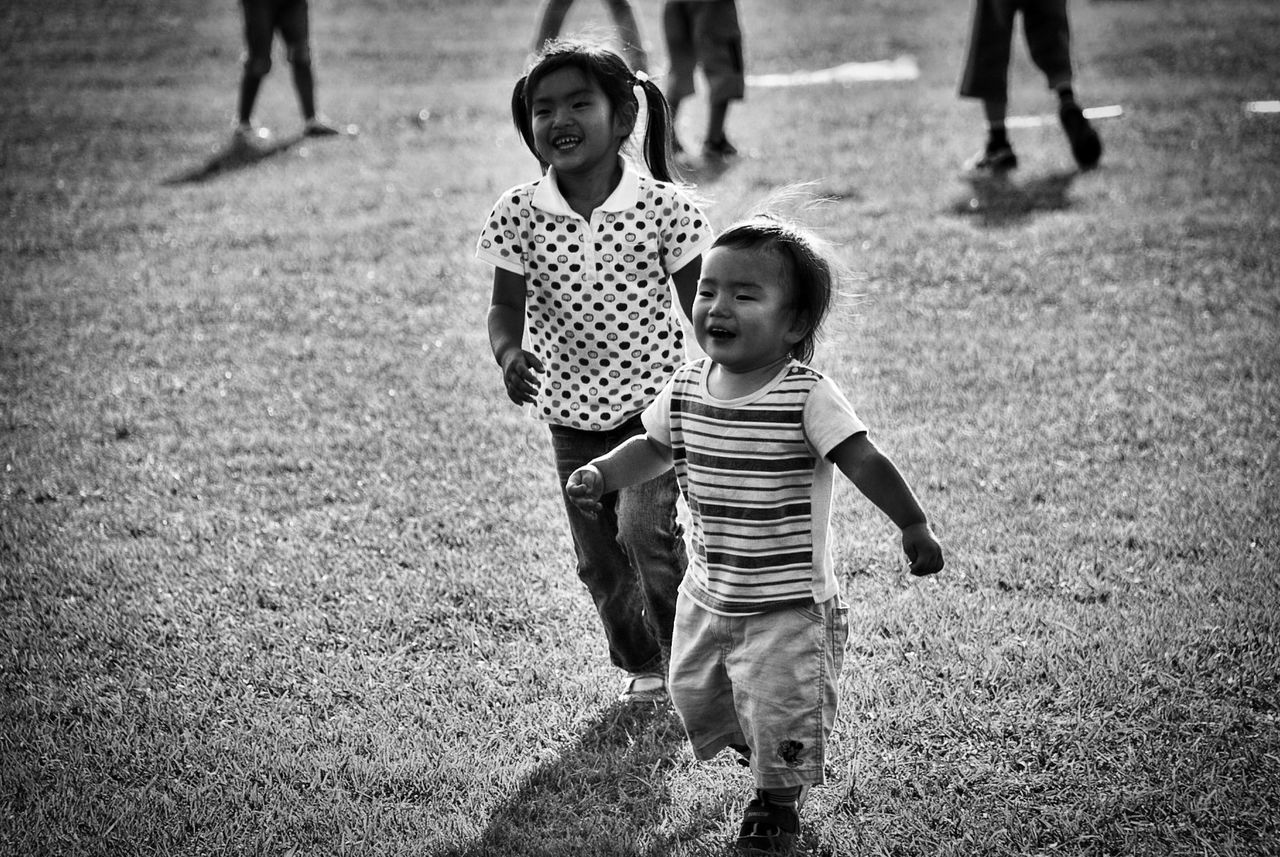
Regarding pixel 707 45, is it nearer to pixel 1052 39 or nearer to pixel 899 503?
pixel 1052 39

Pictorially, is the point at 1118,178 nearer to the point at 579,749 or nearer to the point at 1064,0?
the point at 1064,0

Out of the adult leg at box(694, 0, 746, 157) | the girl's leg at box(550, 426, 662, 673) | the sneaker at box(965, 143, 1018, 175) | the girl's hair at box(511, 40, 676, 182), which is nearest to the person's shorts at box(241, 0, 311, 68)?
the adult leg at box(694, 0, 746, 157)

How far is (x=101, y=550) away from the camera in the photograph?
420 cm

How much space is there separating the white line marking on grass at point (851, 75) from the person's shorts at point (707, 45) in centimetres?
305

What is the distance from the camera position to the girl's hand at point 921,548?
92.8 inches

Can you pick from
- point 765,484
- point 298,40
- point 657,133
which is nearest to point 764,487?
point 765,484

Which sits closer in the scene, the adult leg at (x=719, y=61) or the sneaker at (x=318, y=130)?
the adult leg at (x=719, y=61)

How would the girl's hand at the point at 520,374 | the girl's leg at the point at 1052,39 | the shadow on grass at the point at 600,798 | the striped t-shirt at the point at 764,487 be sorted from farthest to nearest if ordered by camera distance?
1. the girl's leg at the point at 1052,39
2. the girl's hand at the point at 520,374
3. the shadow on grass at the point at 600,798
4. the striped t-shirt at the point at 764,487

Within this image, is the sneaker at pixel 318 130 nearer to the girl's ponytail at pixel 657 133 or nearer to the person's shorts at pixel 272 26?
the person's shorts at pixel 272 26

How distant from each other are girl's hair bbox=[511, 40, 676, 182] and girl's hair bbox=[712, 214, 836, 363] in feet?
2.36

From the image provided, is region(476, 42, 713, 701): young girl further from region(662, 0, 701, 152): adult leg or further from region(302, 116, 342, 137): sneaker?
region(302, 116, 342, 137): sneaker

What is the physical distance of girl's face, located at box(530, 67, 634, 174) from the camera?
3.04 m

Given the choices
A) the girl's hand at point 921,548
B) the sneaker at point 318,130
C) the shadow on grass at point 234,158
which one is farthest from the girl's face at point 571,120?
the sneaker at point 318,130

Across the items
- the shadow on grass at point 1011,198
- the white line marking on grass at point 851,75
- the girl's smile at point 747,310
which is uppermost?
the girl's smile at point 747,310
